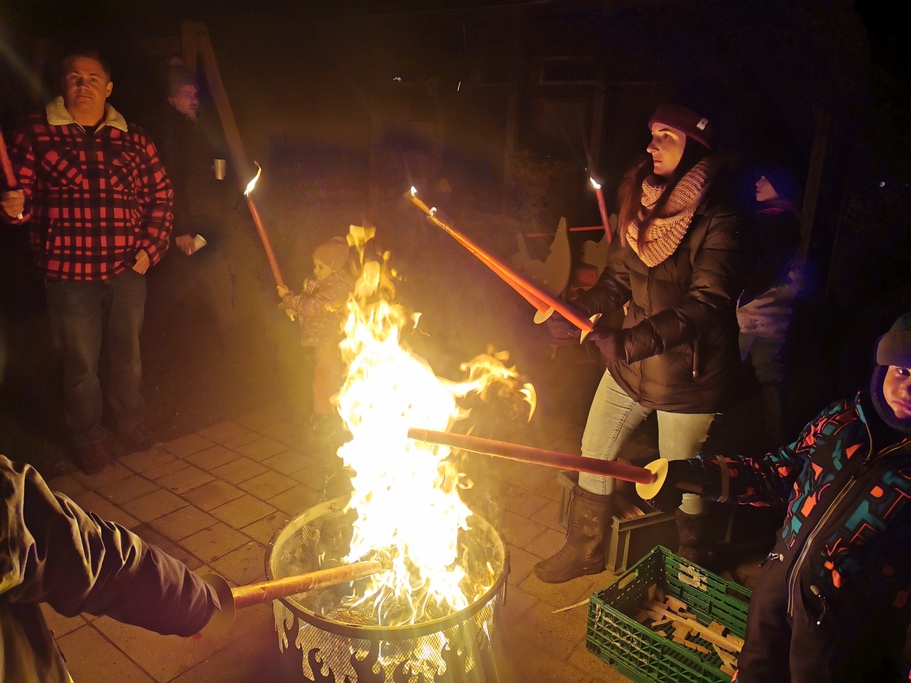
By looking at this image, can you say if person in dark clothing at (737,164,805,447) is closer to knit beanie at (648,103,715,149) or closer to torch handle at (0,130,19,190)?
knit beanie at (648,103,715,149)

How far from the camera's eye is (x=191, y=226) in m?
7.35

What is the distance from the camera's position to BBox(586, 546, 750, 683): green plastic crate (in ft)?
11.4

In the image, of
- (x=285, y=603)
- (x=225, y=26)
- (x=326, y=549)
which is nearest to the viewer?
(x=285, y=603)

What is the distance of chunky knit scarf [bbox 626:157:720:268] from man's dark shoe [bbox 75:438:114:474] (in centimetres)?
534

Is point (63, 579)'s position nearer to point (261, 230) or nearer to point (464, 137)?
point (261, 230)

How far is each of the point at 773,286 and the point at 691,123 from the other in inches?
87.4

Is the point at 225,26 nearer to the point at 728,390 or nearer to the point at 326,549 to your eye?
the point at 326,549

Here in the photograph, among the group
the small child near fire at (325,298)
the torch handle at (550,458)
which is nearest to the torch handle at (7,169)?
the small child near fire at (325,298)

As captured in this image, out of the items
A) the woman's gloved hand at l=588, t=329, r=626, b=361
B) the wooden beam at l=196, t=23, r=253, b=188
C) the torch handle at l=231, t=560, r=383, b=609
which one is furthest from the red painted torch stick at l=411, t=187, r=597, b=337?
the wooden beam at l=196, t=23, r=253, b=188

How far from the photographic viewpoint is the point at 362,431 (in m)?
3.98

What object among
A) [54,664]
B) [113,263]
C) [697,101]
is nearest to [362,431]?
[54,664]

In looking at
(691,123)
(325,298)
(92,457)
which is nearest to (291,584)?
(691,123)

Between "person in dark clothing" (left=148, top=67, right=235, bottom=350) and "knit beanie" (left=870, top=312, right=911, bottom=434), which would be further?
"person in dark clothing" (left=148, top=67, right=235, bottom=350)

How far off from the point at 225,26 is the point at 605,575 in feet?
22.9
